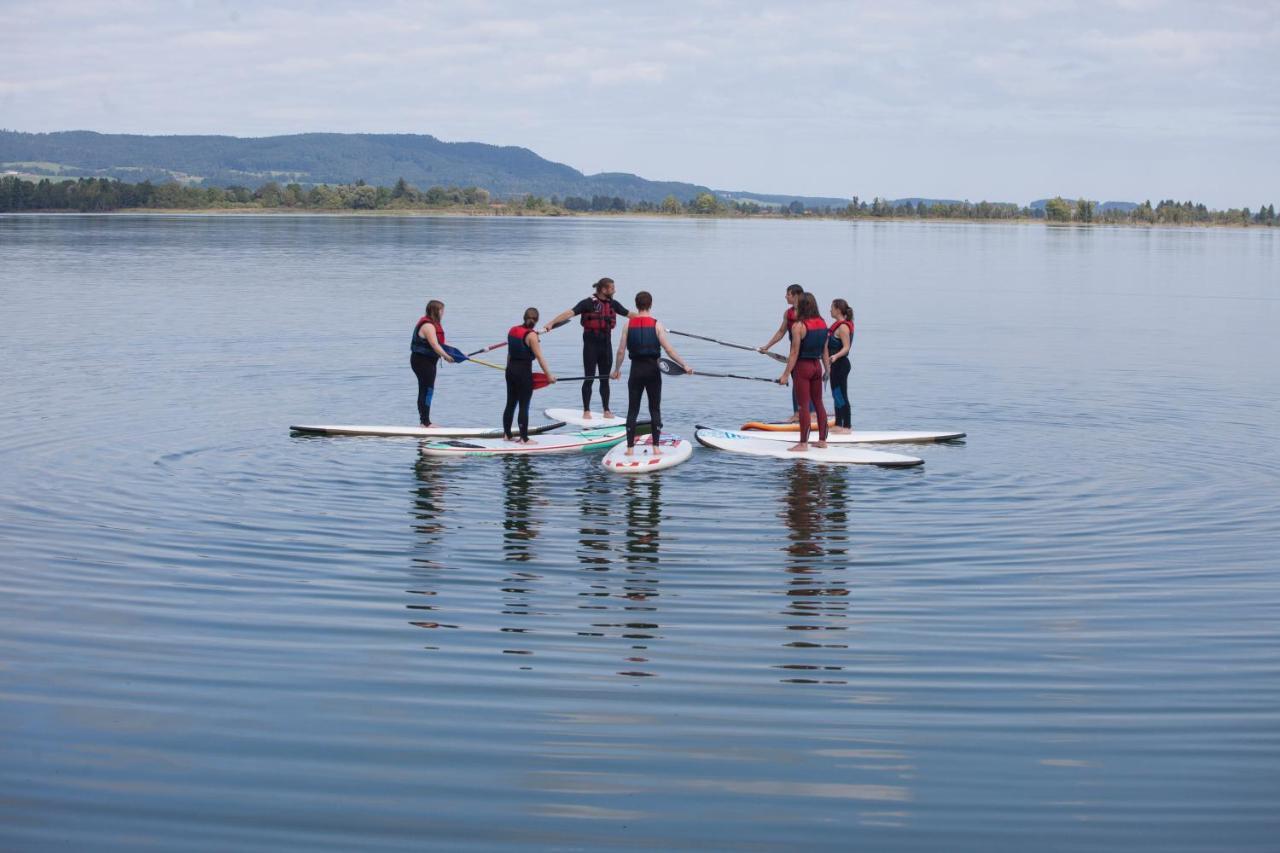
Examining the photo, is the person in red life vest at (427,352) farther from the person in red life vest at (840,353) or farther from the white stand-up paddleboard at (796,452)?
the person in red life vest at (840,353)

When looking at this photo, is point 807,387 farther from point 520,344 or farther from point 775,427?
point 520,344

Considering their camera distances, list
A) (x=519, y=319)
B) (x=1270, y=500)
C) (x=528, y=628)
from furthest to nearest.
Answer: (x=519, y=319) < (x=1270, y=500) < (x=528, y=628)

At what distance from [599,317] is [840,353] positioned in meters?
3.75

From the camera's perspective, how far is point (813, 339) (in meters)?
17.4

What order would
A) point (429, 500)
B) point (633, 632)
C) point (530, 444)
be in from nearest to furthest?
point (633, 632) < point (429, 500) < point (530, 444)

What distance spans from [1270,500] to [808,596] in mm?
7341

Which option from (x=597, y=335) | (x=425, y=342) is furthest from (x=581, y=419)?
(x=425, y=342)

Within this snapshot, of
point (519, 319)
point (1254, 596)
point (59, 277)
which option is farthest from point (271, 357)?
point (59, 277)

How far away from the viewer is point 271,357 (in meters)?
29.0

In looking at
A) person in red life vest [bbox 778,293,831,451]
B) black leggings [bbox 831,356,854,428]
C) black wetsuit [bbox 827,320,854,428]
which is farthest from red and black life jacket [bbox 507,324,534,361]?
black leggings [bbox 831,356,854,428]

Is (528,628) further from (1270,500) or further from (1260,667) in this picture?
(1270,500)

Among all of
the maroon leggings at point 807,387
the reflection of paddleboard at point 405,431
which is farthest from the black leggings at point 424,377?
the maroon leggings at point 807,387

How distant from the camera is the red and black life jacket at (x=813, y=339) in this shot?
17.4m

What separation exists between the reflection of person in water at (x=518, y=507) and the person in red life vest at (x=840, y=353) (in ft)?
15.4
